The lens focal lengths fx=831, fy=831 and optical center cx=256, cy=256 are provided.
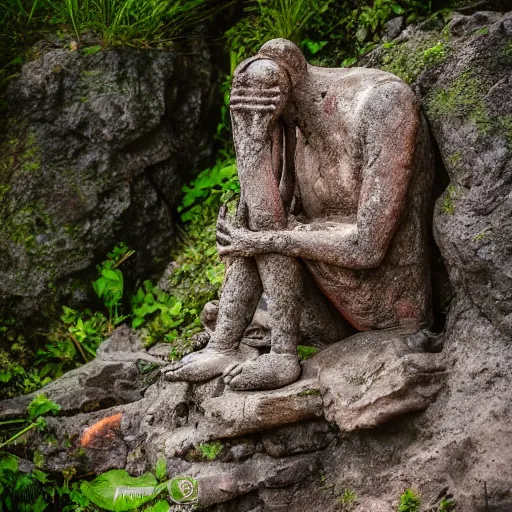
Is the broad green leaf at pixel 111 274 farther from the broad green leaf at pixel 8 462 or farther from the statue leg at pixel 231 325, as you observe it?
the statue leg at pixel 231 325

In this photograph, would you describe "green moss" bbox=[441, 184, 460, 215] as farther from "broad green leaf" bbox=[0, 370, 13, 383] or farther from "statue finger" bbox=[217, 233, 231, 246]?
"broad green leaf" bbox=[0, 370, 13, 383]

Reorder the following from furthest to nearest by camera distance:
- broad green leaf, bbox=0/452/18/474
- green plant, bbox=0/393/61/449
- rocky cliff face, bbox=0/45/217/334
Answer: rocky cliff face, bbox=0/45/217/334
green plant, bbox=0/393/61/449
broad green leaf, bbox=0/452/18/474

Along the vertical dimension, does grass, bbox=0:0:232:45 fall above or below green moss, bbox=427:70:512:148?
above

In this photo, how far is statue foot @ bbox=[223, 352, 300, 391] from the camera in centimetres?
366

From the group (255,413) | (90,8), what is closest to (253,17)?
(90,8)

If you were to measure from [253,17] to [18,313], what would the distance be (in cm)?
267

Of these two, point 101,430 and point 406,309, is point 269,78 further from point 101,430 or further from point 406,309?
point 101,430

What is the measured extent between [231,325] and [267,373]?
0.35 metres

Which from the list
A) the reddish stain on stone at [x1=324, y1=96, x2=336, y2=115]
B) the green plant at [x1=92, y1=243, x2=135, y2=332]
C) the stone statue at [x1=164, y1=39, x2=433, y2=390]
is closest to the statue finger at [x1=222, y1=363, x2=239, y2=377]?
the stone statue at [x1=164, y1=39, x2=433, y2=390]

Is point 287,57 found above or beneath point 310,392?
above

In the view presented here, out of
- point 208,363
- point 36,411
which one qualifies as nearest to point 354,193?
point 208,363

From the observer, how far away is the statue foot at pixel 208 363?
391 centimetres

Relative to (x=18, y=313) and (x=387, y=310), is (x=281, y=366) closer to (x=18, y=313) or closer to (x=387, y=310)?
(x=387, y=310)

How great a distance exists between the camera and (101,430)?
14.4 feet
